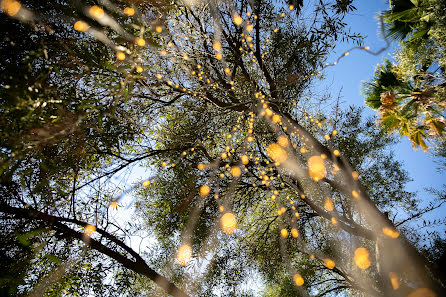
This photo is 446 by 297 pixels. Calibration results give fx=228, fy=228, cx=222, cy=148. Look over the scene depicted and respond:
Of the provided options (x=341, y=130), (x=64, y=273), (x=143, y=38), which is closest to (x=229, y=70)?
(x=143, y=38)

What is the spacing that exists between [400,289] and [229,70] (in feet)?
17.1

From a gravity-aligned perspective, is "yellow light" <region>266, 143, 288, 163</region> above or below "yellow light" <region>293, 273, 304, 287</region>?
above

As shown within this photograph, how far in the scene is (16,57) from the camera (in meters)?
2.96

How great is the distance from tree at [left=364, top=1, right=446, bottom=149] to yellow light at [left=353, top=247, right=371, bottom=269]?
2.72 m

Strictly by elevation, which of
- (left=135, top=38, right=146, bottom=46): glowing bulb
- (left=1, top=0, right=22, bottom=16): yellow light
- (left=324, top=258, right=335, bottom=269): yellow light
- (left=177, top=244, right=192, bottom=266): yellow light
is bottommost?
(left=324, top=258, right=335, bottom=269): yellow light

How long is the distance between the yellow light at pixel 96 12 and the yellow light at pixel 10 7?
852 mm

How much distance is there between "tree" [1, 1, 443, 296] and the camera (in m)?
3.38

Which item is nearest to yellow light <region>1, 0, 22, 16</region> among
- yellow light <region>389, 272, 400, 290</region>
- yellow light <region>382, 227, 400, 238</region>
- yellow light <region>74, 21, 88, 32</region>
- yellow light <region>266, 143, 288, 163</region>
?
yellow light <region>74, 21, 88, 32</region>

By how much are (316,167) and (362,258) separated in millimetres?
2427

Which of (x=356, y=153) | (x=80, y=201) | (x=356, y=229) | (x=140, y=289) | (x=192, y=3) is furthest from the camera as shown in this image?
(x=356, y=153)

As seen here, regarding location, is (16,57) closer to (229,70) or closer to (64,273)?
(64,273)

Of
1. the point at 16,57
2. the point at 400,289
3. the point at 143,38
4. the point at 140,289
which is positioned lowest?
the point at 400,289

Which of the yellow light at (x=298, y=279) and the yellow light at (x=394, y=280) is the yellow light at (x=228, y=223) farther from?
the yellow light at (x=394, y=280)

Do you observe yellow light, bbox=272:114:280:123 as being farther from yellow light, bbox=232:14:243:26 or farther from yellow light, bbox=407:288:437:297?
yellow light, bbox=407:288:437:297
